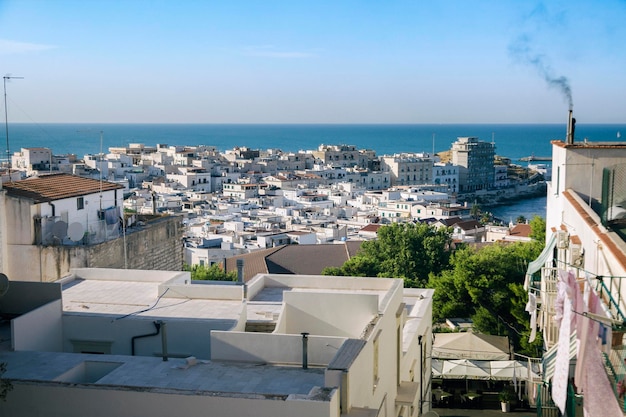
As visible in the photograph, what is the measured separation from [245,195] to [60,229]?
49009mm

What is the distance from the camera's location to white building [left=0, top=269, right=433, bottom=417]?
4.54m

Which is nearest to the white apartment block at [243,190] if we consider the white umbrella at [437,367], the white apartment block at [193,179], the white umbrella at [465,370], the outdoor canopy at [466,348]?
the white apartment block at [193,179]

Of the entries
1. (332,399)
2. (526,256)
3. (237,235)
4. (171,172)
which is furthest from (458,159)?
(332,399)

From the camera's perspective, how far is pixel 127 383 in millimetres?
5008

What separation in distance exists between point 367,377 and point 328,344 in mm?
356

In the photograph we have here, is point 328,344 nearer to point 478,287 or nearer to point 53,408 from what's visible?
point 53,408

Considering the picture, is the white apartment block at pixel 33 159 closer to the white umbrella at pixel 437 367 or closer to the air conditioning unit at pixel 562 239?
the white umbrella at pixel 437 367

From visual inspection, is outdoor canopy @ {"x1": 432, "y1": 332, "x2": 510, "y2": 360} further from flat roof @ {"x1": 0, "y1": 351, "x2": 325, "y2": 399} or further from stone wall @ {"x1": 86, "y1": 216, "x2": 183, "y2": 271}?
flat roof @ {"x1": 0, "y1": 351, "x2": 325, "y2": 399}

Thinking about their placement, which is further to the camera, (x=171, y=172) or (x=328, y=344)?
(x=171, y=172)

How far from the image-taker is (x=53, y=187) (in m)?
11.8

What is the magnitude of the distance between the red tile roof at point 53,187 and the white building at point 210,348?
111 inches

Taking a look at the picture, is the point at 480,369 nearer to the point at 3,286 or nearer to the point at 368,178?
the point at 3,286

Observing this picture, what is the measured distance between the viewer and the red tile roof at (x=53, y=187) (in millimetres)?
10812

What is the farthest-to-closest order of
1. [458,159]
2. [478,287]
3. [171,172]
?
[458,159] < [171,172] < [478,287]
